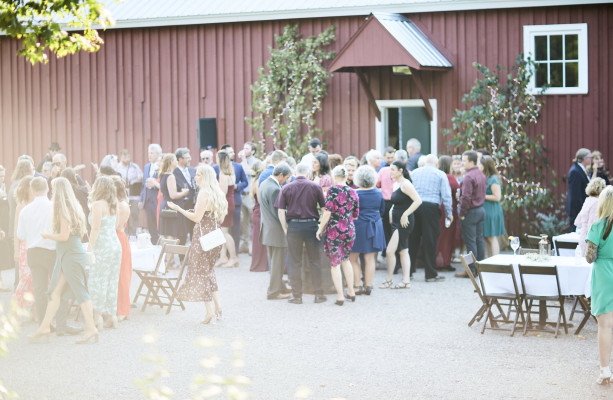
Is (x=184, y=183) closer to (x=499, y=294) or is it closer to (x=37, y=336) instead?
(x=37, y=336)

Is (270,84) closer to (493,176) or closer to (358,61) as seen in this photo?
(358,61)

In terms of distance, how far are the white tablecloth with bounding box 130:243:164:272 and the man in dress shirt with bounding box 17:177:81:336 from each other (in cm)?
129

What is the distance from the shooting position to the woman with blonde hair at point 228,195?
1384cm

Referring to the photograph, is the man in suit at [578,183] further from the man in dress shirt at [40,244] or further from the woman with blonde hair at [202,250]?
the man in dress shirt at [40,244]

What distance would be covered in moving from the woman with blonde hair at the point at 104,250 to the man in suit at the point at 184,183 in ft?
11.9

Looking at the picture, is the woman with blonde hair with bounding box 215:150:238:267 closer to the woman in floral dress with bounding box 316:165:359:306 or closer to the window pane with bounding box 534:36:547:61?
the woman in floral dress with bounding box 316:165:359:306

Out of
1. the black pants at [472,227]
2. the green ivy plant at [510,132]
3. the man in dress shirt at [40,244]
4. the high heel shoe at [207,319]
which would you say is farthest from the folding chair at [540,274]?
the green ivy plant at [510,132]

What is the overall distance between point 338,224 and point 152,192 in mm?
4720

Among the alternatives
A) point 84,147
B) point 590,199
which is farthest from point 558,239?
point 84,147

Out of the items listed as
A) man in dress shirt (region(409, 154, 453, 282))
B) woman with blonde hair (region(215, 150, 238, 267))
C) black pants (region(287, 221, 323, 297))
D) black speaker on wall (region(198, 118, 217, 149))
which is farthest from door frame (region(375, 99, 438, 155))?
black pants (region(287, 221, 323, 297))

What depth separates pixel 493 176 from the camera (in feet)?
43.7

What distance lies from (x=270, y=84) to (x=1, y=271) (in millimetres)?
6759

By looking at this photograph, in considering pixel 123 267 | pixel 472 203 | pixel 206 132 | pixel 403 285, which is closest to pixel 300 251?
pixel 403 285

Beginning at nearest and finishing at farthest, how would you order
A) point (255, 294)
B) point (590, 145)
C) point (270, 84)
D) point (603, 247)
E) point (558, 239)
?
point (603, 247) < point (558, 239) < point (255, 294) < point (590, 145) < point (270, 84)
